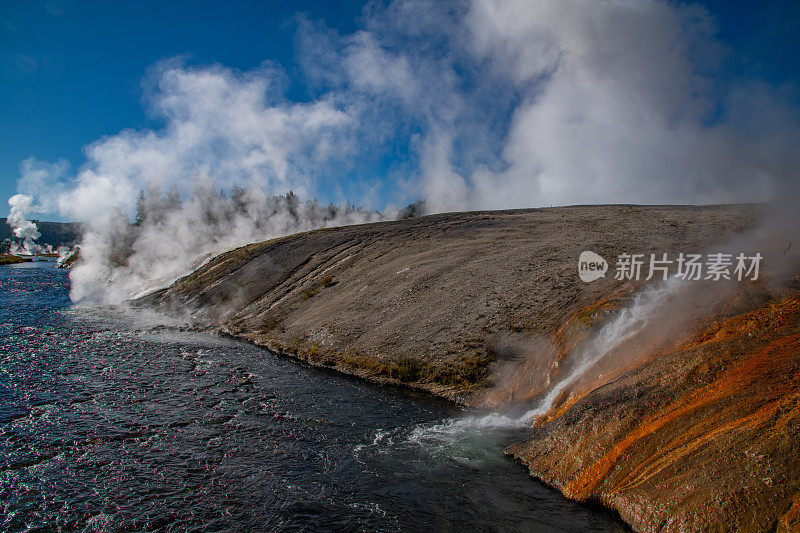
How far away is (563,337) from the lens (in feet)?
55.5

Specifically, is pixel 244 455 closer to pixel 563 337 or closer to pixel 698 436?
pixel 698 436

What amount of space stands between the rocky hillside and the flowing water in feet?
4.71

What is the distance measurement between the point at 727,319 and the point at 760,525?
773 centimetres

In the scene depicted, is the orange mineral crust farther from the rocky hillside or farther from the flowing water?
the flowing water

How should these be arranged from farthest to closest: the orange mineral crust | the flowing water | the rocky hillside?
the flowing water
the rocky hillside
the orange mineral crust

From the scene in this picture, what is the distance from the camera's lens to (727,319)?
13180mm

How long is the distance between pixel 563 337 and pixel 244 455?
38.9 ft

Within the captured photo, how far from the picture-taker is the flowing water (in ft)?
29.4

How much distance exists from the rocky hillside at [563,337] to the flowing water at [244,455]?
1437mm

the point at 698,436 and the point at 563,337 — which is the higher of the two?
the point at 563,337

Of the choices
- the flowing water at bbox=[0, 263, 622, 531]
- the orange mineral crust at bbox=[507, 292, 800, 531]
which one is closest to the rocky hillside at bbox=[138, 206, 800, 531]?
the orange mineral crust at bbox=[507, 292, 800, 531]

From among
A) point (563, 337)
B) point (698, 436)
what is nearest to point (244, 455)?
point (698, 436)

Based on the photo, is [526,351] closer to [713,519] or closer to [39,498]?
[713,519]

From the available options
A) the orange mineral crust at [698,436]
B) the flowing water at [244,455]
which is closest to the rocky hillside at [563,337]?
the orange mineral crust at [698,436]
